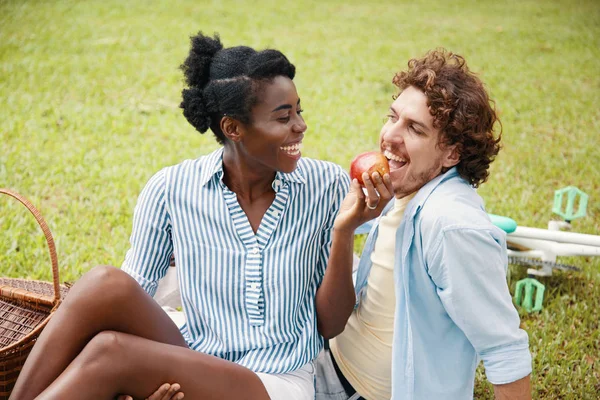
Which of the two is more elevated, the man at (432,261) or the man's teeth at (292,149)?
the man's teeth at (292,149)

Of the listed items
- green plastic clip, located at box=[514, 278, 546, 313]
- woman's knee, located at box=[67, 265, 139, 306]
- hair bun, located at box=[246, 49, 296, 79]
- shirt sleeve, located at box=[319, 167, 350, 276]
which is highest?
hair bun, located at box=[246, 49, 296, 79]

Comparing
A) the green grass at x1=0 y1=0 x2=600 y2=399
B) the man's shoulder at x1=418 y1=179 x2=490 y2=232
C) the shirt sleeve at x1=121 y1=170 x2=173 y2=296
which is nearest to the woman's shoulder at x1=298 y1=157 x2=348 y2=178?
the man's shoulder at x1=418 y1=179 x2=490 y2=232

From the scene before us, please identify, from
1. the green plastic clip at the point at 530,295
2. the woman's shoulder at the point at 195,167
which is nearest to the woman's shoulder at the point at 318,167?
the woman's shoulder at the point at 195,167

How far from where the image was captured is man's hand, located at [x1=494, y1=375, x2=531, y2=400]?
233cm

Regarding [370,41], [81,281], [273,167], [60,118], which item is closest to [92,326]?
[81,281]

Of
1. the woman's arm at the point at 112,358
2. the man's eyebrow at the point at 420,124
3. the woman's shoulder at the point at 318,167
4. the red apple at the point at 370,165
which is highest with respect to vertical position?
the man's eyebrow at the point at 420,124

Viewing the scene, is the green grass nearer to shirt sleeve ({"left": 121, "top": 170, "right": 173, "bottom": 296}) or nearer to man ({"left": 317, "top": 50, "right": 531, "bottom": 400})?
man ({"left": 317, "top": 50, "right": 531, "bottom": 400})

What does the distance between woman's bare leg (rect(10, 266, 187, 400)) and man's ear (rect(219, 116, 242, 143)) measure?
0.69 meters

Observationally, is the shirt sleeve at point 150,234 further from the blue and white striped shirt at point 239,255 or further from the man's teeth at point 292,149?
the man's teeth at point 292,149

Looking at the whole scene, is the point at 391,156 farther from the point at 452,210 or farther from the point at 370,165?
the point at 452,210

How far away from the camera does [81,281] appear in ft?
8.21

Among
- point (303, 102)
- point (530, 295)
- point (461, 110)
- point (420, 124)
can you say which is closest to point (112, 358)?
point (420, 124)

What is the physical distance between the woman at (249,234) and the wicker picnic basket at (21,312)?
1.60 ft

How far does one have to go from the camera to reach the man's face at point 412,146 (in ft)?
8.51
